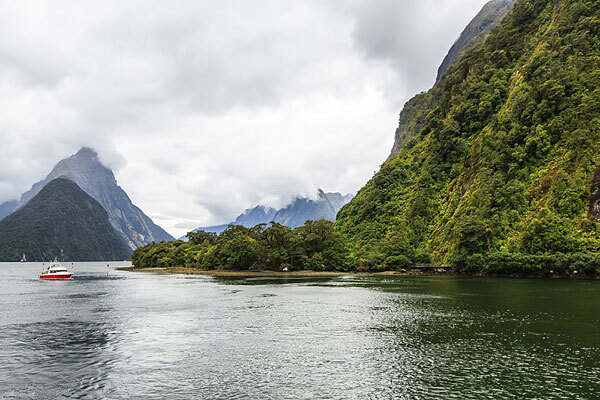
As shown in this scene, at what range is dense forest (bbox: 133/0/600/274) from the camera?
382ft

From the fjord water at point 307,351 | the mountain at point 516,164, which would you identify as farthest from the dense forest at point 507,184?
the fjord water at point 307,351

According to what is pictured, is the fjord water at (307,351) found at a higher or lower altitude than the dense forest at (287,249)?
lower

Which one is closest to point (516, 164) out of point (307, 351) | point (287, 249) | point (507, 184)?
point (507, 184)

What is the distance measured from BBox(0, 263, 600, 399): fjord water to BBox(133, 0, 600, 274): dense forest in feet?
210

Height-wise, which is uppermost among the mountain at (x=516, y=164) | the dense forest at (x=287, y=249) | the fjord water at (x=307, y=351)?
the mountain at (x=516, y=164)

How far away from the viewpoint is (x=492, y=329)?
41.4m

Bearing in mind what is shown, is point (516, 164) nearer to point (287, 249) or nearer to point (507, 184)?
point (507, 184)

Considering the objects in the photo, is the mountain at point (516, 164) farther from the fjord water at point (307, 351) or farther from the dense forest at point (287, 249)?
the fjord water at point (307, 351)

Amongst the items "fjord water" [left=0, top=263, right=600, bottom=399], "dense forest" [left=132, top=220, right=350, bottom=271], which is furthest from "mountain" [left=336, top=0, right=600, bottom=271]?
"fjord water" [left=0, top=263, right=600, bottom=399]

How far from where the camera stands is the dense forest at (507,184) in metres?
116

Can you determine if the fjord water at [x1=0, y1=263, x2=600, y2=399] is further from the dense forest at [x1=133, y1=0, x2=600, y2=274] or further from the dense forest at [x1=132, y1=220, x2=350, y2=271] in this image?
the dense forest at [x1=132, y1=220, x2=350, y2=271]

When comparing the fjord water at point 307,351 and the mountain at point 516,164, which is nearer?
the fjord water at point 307,351

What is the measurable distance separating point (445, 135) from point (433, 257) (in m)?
66.4

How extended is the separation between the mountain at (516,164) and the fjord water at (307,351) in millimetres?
67124
